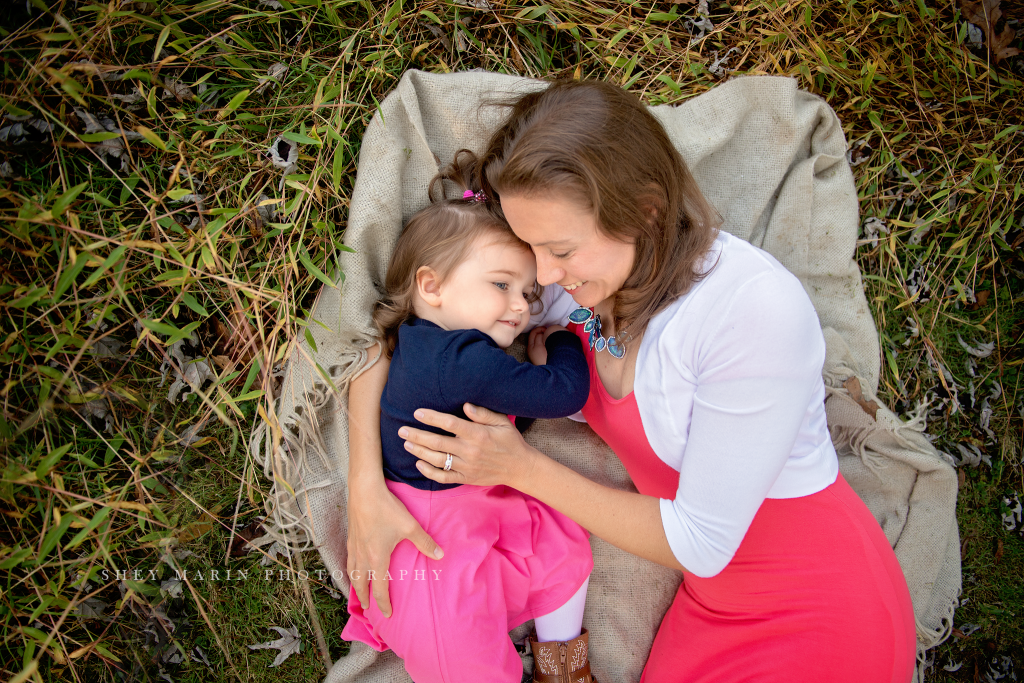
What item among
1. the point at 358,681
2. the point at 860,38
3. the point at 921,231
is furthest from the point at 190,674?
the point at 860,38

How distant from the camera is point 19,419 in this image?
2.69m

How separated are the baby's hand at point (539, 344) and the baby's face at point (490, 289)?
0.31m

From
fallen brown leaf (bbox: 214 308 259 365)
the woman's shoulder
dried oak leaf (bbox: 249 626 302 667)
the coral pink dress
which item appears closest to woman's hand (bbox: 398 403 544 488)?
the coral pink dress

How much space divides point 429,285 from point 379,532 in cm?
117

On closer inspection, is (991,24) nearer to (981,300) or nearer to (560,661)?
(981,300)

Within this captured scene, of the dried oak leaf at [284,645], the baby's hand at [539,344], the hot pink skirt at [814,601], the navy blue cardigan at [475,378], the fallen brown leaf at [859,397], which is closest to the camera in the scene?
the hot pink skirt at [814,601]

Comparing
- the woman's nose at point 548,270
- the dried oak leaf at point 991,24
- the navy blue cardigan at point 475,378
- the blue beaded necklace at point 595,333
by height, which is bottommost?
the navy blue cardigan at point 475,378

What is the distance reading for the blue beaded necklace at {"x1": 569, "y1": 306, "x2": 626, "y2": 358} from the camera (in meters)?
2.41

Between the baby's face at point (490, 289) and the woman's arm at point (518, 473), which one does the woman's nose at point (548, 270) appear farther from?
the woman's arm at point (518, 473)

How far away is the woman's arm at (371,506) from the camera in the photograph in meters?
2.55

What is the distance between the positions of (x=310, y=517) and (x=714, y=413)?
2.13m

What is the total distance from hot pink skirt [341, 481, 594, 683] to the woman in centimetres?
15

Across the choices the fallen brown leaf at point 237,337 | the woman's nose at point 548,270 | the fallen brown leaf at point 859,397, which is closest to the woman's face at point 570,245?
the woman's nose at point 548,270

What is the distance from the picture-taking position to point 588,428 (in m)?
3.21
